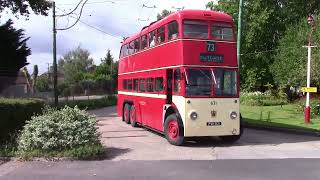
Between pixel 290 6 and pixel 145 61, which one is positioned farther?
pixel 290 6

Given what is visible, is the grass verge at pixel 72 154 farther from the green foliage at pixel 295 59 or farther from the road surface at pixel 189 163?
the green foliage at pixel 295 59

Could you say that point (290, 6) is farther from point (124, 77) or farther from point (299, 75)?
point (124, 77)

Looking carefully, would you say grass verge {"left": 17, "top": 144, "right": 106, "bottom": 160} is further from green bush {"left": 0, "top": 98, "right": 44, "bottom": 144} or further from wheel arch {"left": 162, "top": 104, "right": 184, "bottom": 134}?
wheel arch {"left": 162, "top": 104, "right": 184, "bottom": 134}

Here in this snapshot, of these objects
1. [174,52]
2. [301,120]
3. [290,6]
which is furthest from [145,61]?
[290,6]

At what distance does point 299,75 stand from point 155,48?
13264mm

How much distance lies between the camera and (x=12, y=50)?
39.8 metres

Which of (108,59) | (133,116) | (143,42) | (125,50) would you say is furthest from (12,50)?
(108,59)

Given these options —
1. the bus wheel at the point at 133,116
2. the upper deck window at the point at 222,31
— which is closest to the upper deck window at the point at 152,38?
the upper deck window at the point at 222,31

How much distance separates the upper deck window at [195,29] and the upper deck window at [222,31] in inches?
10.7

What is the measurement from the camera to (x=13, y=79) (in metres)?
34.8

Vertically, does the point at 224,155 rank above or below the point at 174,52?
below

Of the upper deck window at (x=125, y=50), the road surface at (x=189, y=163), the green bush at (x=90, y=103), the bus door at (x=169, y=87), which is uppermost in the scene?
the upper deck window at (x=125, y=50)

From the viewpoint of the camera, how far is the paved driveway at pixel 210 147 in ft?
44.8

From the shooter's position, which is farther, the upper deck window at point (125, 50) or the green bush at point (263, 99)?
the green bush at point (263, 99)
